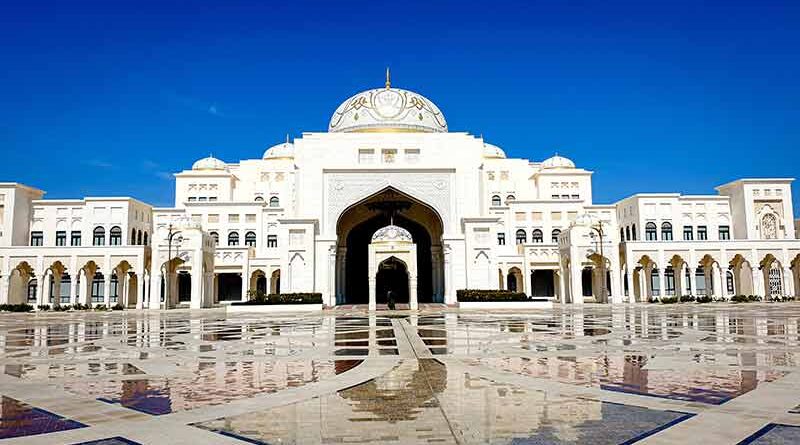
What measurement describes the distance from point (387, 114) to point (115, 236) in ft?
84.5

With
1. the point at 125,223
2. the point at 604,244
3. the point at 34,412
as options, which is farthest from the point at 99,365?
the point at 125,223

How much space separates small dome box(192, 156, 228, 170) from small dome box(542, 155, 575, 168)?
1124 inches

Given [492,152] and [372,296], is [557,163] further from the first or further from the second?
Answer: [372,296]

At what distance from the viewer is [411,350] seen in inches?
381

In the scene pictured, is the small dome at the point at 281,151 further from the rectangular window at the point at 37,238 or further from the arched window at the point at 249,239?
the rectangular window at the point at 37,238

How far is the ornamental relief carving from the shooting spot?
3162 centimetres

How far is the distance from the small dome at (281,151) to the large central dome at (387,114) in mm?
15997

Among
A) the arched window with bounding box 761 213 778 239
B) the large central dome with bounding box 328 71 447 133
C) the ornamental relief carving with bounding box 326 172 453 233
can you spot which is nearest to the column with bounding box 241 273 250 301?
the ornamental relief carving with bounding box 326 172 453 233

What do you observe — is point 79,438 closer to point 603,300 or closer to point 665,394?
point 665,394

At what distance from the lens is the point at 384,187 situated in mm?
31562

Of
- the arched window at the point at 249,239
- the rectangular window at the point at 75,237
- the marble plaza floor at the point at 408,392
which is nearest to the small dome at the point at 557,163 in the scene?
the arched window at the point at 249,239

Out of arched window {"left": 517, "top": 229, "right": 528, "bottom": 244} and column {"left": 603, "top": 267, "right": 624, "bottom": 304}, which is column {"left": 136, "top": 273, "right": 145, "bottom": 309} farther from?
arched window {"left": 517, "top": 229, "right": 528, "bottom": 244}

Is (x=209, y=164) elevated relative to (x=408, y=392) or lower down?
elevated

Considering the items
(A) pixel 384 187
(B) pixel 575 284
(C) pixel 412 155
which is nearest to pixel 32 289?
(A) pixel 384 187
